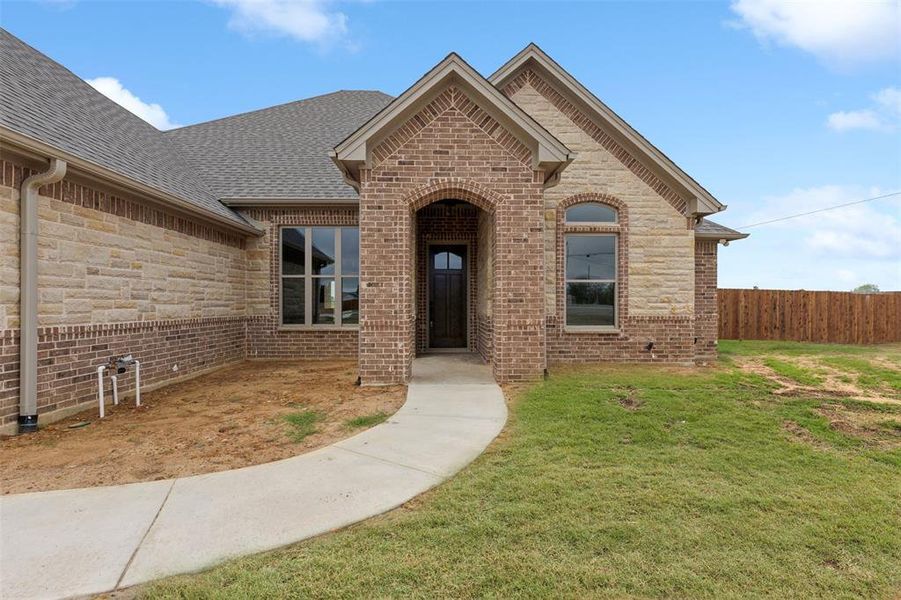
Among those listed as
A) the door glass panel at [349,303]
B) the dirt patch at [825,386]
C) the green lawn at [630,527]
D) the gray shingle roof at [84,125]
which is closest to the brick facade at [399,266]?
the door glass panel at [349,303]

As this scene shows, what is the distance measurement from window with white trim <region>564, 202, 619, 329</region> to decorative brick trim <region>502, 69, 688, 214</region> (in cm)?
114

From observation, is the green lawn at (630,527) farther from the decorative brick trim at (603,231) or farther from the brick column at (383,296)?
the decorative brick trim at (603,231)

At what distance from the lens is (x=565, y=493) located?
3695mm

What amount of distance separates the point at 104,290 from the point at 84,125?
132 inches

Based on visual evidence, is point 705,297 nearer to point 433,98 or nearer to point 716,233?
point 716,233

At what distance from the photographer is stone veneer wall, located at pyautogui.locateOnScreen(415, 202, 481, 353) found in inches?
461

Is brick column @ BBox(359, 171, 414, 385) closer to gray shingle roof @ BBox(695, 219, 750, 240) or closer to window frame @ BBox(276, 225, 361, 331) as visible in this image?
window frame @ BBox(276, 225, 361, 331)

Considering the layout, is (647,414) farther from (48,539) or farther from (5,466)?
(5,466)

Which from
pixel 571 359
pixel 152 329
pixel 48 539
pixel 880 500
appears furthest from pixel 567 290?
pixel 48 539

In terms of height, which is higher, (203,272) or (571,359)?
(203,272)

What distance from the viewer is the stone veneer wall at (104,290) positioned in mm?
5570

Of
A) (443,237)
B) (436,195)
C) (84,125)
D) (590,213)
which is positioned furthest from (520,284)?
(84,125)

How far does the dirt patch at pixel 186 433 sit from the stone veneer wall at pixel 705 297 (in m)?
8.42

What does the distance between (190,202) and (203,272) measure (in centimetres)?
167
